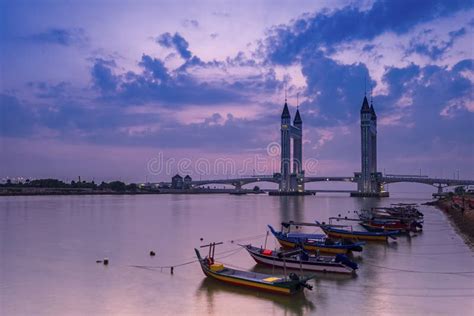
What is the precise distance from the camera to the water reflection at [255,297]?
16953mm

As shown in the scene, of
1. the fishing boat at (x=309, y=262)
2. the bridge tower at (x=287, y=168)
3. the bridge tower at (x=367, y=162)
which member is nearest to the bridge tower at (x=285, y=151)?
the bridge tower at (x=287, y=168)

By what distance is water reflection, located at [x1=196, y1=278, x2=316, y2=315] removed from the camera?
16953 millimetres

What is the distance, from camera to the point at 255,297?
18.3 m

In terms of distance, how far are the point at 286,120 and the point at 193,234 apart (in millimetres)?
162824

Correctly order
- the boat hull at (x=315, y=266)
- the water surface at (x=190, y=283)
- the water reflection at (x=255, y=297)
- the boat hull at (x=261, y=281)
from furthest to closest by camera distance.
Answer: the boat hull at (x=315, y=266) < the boat hull at (x=261, y=281) < the water surface at (x=190, y=283) < the water reflection at (x=255, y=297)

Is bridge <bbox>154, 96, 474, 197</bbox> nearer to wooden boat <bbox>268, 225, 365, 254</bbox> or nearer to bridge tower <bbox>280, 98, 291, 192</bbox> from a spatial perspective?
bridge tower <bbox>280, 98, 291, 192</bbox>

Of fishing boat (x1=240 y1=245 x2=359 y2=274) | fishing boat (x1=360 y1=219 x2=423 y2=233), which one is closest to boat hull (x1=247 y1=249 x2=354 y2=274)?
fishing boat (x1=240 y1=245 x2=359 y2=274)

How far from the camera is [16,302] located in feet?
59.3

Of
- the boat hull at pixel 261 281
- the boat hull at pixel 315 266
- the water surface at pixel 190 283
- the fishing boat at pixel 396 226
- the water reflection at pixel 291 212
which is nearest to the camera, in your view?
the water surface at pixel 190 283

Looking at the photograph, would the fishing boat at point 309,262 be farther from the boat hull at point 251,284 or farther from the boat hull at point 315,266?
the boat hull at point 251,284

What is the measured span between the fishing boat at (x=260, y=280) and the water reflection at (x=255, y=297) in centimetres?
20

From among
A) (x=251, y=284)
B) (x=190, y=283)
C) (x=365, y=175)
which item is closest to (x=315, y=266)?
(x=251, y=284)

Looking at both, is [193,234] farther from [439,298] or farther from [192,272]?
[439,298]

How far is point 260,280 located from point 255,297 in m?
0.74
